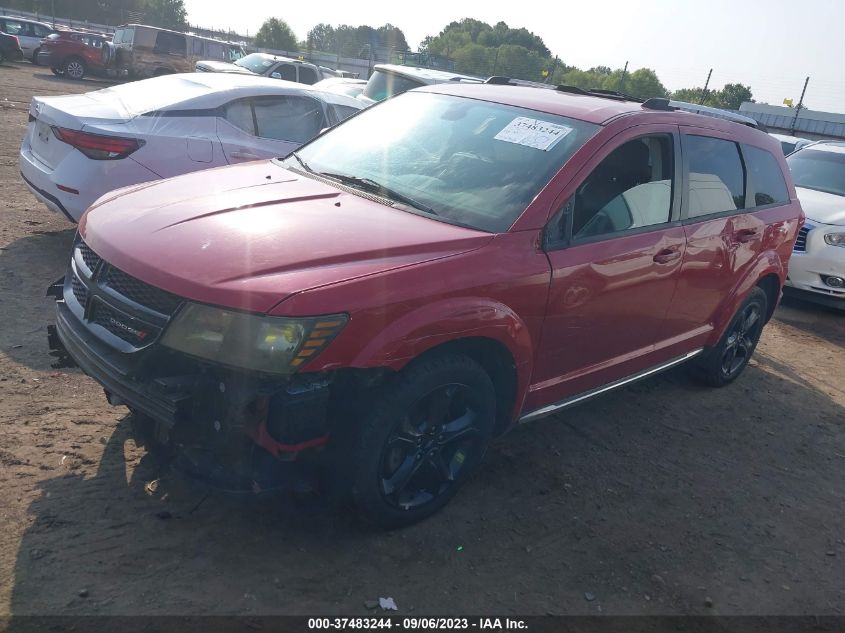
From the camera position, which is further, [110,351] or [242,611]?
[110,351]

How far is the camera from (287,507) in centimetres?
330

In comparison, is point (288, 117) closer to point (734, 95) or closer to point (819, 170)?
point (819, 170)

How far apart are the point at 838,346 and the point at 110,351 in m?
6.81

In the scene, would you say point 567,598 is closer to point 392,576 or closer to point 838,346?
point 392,576

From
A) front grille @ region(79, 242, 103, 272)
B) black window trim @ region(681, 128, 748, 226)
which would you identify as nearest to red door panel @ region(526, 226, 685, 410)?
black window trim @ region(681, 128, 748, 226)

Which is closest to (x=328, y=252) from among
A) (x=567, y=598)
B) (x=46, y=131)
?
(x=567, y=598)

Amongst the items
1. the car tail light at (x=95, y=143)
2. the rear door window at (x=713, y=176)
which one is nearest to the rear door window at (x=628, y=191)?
the rear door window at (x=713, y=176)

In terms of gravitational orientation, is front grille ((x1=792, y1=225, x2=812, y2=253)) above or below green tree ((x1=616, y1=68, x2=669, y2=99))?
below

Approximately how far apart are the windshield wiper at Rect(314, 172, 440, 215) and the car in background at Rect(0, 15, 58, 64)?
93.7 ft

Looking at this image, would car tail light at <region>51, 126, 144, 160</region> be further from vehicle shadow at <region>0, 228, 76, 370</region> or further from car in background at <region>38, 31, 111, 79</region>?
car in background at <region>38, 31, 111, 79</region>

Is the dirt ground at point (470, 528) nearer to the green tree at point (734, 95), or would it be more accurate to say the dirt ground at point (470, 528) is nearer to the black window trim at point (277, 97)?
the black window trim at point (277, 97)

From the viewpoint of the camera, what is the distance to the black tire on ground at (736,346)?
5.27 metres

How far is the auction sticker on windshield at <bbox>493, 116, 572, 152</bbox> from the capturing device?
3.73m

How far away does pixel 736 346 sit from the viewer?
5512 millimetres
